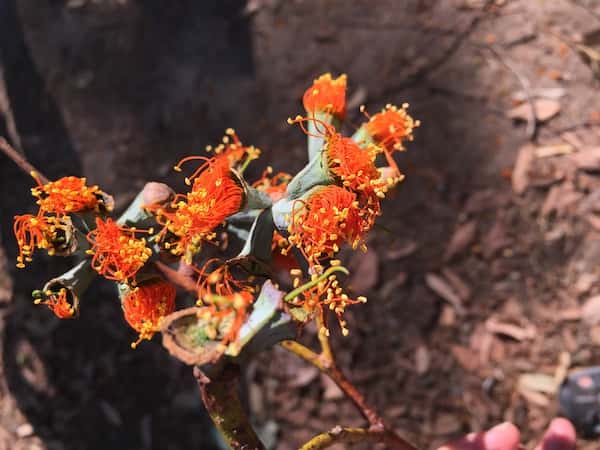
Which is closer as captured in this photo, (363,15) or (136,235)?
(136,235)

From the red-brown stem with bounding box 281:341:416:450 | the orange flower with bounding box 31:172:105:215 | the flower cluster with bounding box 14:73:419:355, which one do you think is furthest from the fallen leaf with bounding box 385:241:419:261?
the orange flower with bounding box 31:172:105:215

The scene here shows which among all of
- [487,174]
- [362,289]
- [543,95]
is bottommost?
[362,289]

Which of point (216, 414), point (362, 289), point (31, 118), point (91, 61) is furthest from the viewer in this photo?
point (91, 61)

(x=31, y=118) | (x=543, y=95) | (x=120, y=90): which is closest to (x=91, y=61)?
(x=120, y=90)

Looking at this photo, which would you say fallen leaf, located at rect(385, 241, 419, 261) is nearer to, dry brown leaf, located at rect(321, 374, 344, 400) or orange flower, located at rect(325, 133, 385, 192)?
dry brown leaf, located at rect(321, 374, 344, 400)

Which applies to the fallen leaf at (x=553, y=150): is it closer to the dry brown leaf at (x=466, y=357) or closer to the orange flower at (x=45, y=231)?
the dry brown leaf at (x=466, y=357)

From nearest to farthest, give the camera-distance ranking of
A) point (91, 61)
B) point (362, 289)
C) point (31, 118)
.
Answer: point (362, 289) < point (31, 118) < point (91, 61)

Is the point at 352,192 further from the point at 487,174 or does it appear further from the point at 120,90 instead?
the point at 120,90
